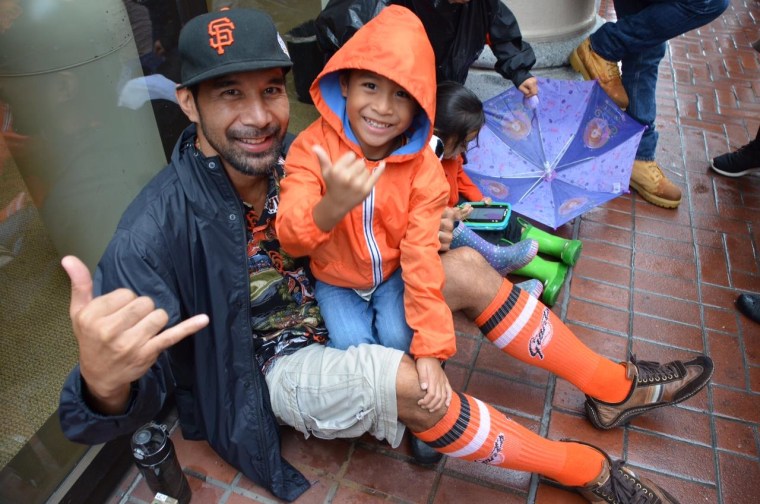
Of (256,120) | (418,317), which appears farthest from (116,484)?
(256,120)

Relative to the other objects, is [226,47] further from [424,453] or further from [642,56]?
[642,56]

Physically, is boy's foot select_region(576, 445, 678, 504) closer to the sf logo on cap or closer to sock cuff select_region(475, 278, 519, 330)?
sock cuff select_region(475, 278, 519, 330)

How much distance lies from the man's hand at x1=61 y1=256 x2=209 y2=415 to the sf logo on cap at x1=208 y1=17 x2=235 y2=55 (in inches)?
29.2

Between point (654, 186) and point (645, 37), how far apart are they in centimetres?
91

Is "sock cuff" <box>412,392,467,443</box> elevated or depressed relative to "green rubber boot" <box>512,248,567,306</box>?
elevated

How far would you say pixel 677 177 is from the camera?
4.08 metres

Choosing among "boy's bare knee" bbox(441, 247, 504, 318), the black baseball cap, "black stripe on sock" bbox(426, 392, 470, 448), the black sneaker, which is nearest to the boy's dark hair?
"boy's bare knee" bbox(441, 247, 504, 318)

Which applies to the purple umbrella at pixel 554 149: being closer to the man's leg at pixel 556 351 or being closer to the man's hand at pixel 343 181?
the man's leg at pixel 556 351

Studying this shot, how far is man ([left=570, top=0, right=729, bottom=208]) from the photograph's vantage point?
131 inches

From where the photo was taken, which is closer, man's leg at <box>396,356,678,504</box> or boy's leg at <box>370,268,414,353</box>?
man's leg at <box>396,356,678,504</box>

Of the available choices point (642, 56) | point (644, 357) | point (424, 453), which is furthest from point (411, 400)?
point (642, 56)

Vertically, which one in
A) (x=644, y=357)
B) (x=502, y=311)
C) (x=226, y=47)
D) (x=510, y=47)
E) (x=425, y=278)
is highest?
(x=226, y=47)

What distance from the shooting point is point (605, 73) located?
3.67 meters

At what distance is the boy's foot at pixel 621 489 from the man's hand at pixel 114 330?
62.4 inches
